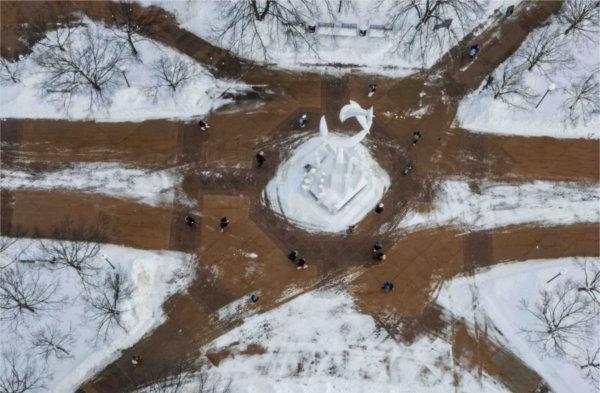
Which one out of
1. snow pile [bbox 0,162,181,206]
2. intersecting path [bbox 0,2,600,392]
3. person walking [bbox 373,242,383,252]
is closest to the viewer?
intersecting path [bbox 0,2,600,392]

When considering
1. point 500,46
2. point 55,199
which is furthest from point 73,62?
point 500,46

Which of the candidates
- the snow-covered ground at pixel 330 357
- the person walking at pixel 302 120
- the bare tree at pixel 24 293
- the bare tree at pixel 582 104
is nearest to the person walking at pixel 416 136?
Answer: the person walking at pixel 302 120

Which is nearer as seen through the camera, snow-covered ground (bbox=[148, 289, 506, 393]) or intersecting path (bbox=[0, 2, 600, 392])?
snow-covered ground (bbox=[148, 289, 506, 393])

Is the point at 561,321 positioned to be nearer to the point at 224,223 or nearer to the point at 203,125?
the point at 224,223

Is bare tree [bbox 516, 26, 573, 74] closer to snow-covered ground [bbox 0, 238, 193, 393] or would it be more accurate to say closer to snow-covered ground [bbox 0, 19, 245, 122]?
snow-covered ground [bbox 0, 19, 245, 122]

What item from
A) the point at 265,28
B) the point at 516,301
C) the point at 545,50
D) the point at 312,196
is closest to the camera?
the point at 516,301

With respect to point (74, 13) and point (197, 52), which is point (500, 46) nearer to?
point (197, 52)

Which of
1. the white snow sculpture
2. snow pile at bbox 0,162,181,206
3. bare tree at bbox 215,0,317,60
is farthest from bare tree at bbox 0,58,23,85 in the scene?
the white snow sculpture

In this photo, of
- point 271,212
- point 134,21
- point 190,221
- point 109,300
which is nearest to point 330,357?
point 271,212
